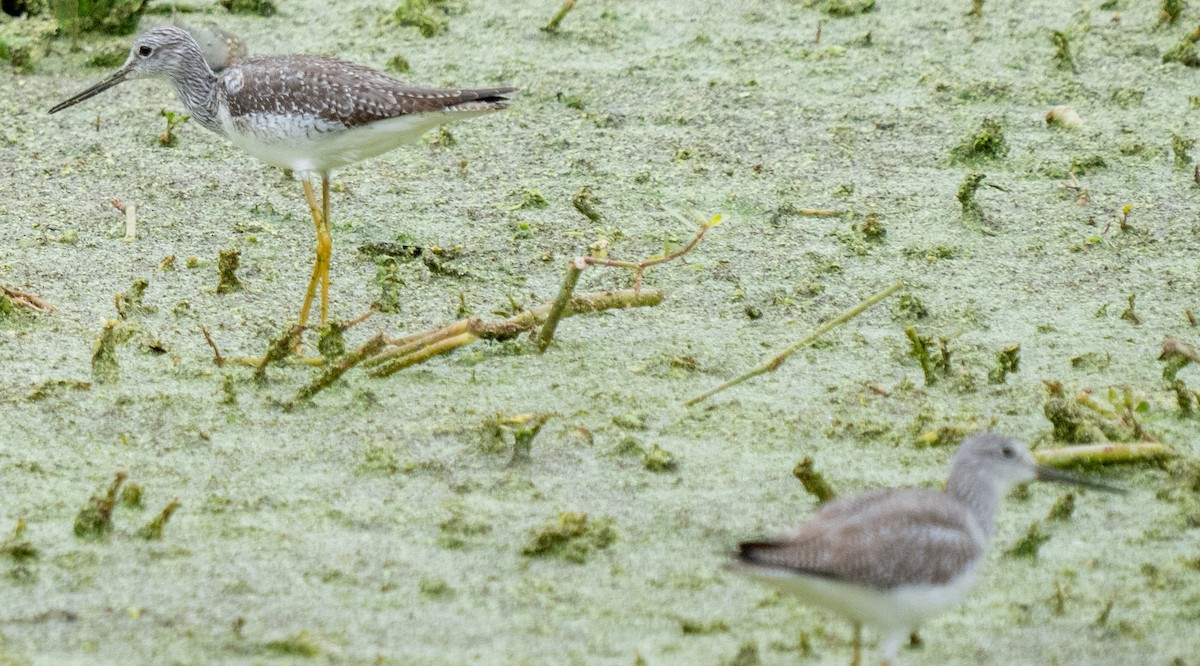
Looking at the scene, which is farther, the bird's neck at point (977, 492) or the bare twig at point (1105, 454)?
the bare twig at point (1105, 454)

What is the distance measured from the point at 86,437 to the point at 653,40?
12.0 ft

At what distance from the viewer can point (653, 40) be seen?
702cm

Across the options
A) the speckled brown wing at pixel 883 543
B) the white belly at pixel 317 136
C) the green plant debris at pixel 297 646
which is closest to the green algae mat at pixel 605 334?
the green plant debris at pixel 297 646

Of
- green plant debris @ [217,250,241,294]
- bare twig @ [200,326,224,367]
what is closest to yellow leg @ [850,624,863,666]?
bare twig @ [200,326,224,367]

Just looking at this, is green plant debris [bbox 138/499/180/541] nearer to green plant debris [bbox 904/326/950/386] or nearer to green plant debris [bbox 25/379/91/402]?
green plant debris [bbox 25/379/91/402]

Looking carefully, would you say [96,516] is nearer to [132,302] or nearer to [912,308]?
[132,302]

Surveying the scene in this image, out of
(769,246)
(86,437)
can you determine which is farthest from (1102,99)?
(86,437)

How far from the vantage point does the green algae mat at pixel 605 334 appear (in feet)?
11.0

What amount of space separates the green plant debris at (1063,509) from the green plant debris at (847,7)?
3957mm

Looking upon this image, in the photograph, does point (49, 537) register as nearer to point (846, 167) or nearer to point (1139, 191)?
point (846, 167)

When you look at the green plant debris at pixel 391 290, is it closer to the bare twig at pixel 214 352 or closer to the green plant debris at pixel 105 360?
the bare twig at pixel 214 352

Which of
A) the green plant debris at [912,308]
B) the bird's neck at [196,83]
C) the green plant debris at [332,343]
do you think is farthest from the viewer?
the bird's neck at [196,83]

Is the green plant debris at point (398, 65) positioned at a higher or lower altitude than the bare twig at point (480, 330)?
lower

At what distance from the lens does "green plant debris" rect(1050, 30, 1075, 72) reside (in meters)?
6.62
